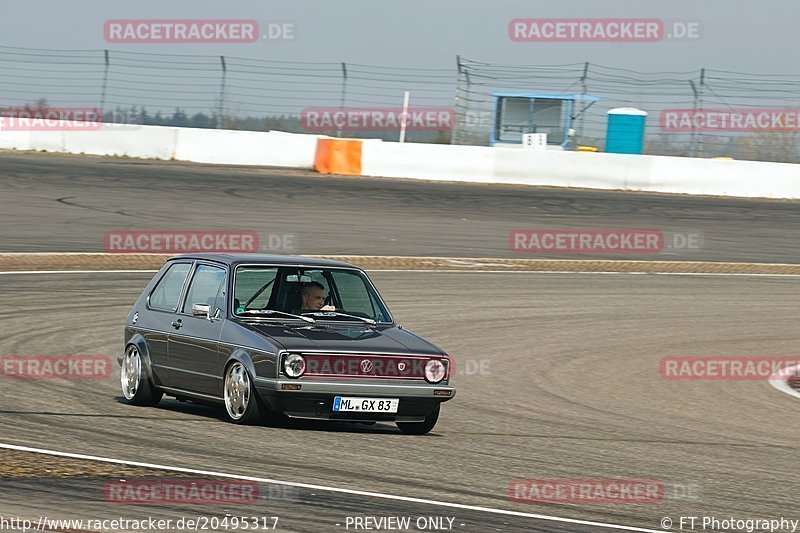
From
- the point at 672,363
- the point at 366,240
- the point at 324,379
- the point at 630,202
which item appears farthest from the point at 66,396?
the point at 630,202

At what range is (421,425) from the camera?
909cm

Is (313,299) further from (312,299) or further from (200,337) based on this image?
(200,337)

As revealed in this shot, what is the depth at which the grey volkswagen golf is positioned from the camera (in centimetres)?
857

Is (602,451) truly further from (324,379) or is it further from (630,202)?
(630,202)

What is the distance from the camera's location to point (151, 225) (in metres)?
23.4

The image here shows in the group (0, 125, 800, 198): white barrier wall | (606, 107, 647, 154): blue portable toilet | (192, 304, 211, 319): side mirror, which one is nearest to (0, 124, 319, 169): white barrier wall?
(0, 125, 800, 198): white barrier wall

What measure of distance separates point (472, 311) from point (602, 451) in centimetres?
806

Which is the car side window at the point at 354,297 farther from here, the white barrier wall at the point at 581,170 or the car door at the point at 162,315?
the white barrier wall at the point at 581,170

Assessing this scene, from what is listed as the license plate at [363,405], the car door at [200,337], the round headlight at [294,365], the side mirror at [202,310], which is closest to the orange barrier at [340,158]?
the car door at [200,337]

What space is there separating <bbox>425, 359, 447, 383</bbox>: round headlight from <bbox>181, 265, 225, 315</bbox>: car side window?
64.1 inches

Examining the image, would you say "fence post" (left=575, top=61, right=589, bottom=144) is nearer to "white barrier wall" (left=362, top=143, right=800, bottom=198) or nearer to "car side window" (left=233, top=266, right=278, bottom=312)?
"white barrier wall" (left=362, top=143, right=800, bottom=198)

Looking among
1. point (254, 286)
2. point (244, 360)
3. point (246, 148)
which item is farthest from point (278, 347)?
point (246, 148)

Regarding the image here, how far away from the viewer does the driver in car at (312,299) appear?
9.52 m

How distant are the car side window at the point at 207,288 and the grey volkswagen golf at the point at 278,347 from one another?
0.01 meters
